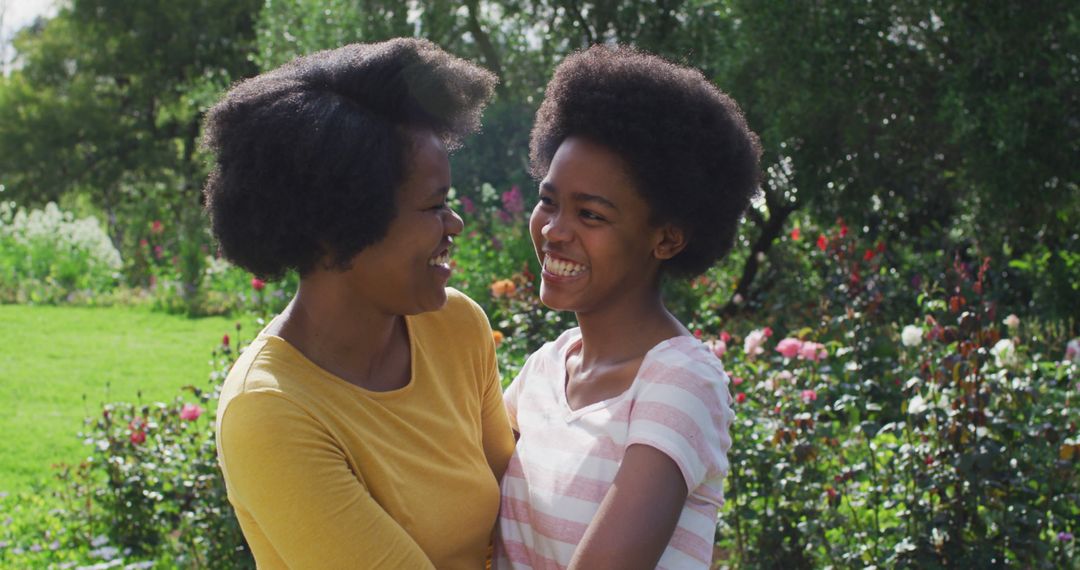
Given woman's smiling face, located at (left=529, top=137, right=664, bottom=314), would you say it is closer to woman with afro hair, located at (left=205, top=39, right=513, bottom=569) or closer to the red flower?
woman with afro hair, located at (left=205, top=39, right=513, bottom=569)

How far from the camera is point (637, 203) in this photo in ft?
6.78

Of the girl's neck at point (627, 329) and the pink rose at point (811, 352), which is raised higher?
the pink rose at point (811, 352)

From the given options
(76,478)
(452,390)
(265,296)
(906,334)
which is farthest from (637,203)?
(265,296)

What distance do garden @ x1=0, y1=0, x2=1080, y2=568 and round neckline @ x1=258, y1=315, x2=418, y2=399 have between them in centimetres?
38

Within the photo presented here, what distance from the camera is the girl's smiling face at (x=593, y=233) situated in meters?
2.06

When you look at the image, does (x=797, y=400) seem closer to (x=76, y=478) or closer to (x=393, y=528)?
(x=393, y=528)

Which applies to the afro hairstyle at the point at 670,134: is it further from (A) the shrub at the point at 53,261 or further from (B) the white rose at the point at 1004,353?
(A) the shrub at the point at 53,261

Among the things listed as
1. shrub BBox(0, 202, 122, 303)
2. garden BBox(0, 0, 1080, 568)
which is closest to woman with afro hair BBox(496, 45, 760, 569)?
garden BBox(0, 0, 1080, 568)

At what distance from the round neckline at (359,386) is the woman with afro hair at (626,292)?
10.6 inches

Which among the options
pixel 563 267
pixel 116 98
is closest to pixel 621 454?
pixel 563 267

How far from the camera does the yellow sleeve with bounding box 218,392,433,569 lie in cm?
174

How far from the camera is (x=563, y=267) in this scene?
211cm

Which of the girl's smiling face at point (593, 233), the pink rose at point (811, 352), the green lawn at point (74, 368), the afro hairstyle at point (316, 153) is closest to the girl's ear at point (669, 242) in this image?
the girl's smiling face at point (593, 233)

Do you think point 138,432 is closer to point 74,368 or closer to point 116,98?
point 74,368
